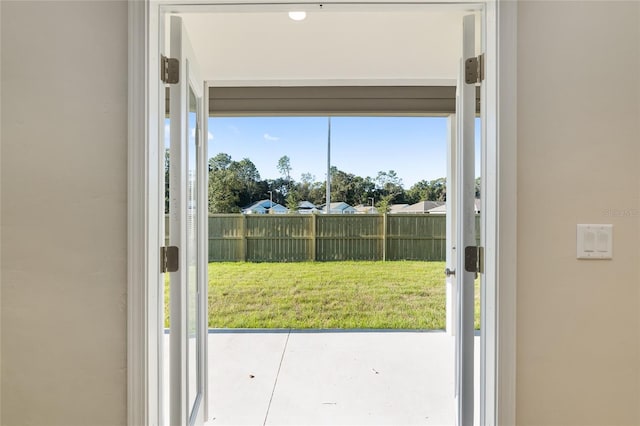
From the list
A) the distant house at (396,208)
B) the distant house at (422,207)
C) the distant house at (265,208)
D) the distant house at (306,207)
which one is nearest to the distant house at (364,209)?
the distant house at (396,208)

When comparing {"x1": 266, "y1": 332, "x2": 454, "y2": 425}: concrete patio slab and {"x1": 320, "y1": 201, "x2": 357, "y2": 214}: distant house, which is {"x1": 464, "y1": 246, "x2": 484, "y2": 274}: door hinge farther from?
{"x1": 320, "y1": 201, "x2": 357, "y2": 214}: distant house

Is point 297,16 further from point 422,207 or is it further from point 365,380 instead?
point 422,207

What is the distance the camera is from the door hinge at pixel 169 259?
1.07 meters

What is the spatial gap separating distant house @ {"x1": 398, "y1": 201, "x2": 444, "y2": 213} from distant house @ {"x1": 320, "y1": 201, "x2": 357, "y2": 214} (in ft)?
2.82

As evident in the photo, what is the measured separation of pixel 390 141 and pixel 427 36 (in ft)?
11.8

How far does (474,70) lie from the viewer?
43.8 inches

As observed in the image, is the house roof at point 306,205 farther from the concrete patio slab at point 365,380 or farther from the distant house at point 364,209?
the concrete patio slab at point 365,380

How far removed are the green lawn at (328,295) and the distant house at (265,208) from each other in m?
0.87

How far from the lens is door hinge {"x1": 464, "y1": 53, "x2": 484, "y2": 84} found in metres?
1.10

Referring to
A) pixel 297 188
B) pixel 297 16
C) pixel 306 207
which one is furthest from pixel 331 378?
pixel 297 188
